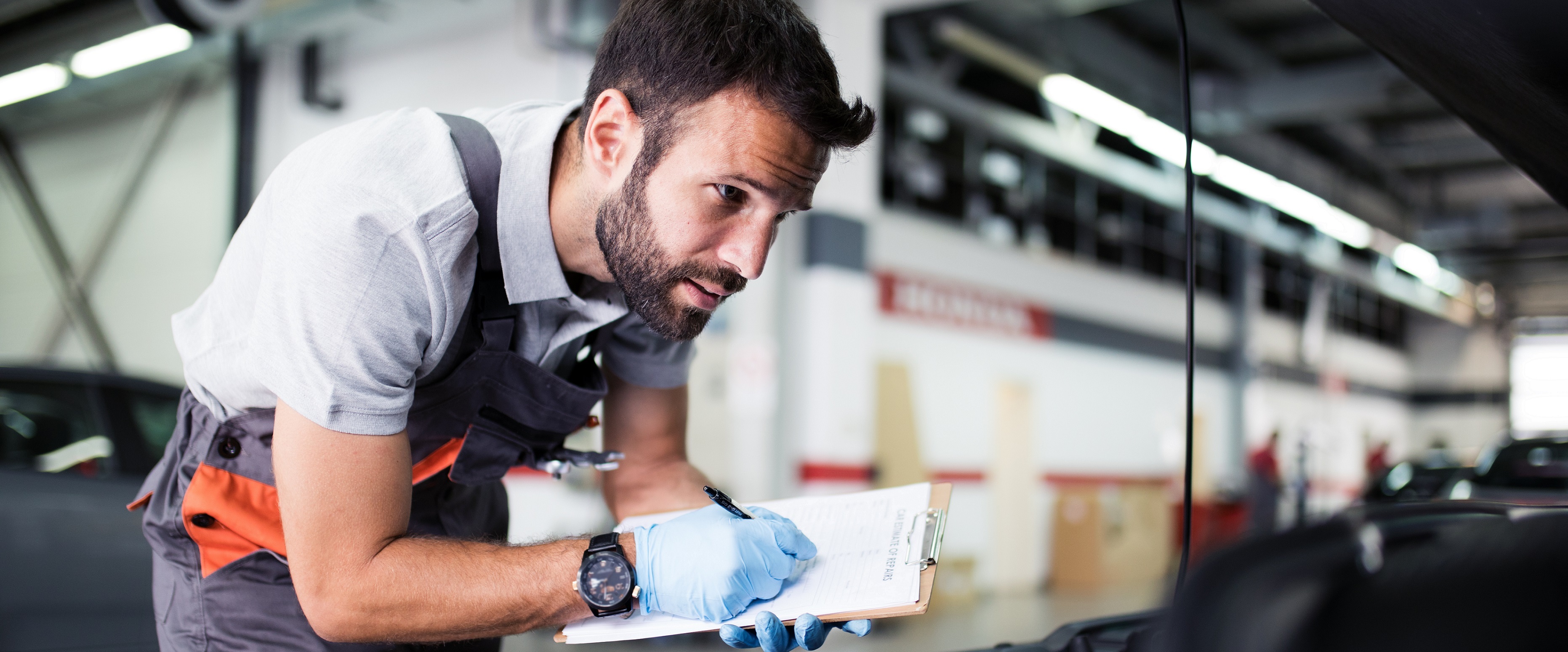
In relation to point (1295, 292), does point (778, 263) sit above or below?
below

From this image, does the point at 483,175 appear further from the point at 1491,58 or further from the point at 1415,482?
the point at 1415,482

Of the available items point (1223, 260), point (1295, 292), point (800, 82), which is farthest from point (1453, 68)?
point (1295, 292)

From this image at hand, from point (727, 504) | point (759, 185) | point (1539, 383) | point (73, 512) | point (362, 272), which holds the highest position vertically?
point (1539, 383)

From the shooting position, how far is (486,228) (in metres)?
1.12

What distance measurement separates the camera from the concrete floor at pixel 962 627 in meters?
4.14

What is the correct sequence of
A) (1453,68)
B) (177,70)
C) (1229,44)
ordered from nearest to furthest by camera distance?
(1453,68), (177,70), (1229,44)

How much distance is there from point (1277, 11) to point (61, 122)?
10331mm

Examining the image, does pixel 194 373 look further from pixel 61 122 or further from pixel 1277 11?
pixel 61 122

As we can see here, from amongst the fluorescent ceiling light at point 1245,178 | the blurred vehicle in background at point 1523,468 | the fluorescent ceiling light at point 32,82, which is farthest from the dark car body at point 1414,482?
the fluorescent ceiling light at point 32,82

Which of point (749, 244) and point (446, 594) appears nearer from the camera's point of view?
point (446, 594)

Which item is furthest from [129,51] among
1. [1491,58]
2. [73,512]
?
[1491,58]

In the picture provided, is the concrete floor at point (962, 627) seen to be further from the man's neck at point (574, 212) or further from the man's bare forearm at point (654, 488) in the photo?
the man's neck at point (574, 212)

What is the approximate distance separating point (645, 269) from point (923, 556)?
17.1 inches

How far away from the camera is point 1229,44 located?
8.52 metres
